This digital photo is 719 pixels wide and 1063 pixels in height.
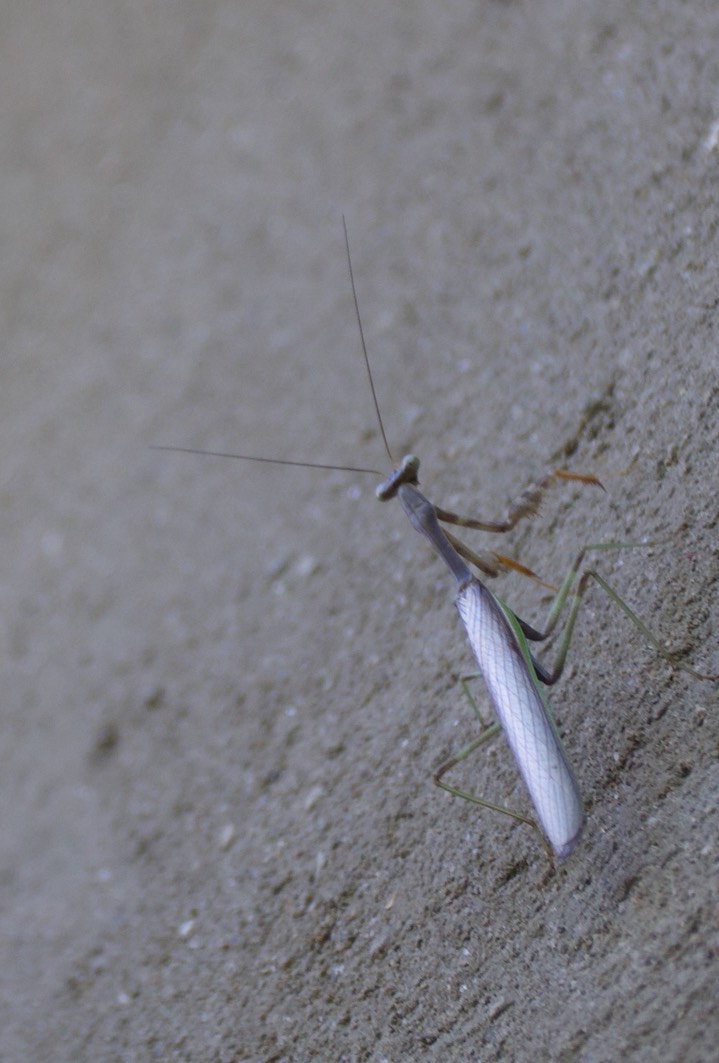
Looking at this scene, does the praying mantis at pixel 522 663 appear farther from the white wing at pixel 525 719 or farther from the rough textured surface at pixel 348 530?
the rough textured surface at pixel 348 530

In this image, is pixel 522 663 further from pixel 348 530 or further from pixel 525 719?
pixel 348 530

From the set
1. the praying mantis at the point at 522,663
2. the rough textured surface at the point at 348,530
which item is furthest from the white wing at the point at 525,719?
the rough textured surface at the point at 348,530

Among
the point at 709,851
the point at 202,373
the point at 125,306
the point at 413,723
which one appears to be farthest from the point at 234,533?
the point at 709,851

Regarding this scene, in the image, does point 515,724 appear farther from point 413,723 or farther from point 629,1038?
point 413,723

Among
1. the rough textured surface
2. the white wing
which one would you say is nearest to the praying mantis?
the white wing

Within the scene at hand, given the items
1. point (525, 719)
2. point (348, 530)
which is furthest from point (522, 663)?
point (348, 530)

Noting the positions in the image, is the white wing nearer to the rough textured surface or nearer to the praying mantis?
the praying mantis
